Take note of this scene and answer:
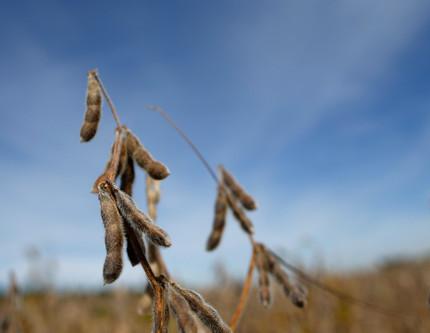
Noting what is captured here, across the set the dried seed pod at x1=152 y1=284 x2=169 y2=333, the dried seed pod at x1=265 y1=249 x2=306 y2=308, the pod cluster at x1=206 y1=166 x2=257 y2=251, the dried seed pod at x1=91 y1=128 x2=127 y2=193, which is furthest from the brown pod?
the dried seed pod at x1=265 y1=249 x2=306 y2=308

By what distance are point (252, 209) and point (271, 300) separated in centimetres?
45

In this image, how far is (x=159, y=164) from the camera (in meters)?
1.64

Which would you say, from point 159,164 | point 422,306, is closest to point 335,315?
point 422,306

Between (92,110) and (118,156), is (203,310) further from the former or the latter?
(92,110)

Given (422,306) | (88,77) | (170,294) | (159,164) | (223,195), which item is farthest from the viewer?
(422,306)

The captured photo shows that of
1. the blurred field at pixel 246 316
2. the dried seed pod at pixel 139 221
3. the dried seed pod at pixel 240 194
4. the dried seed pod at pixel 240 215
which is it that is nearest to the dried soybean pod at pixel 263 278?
the dried seed pod at pixel 240 215

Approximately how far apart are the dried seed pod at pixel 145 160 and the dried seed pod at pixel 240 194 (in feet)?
2.13

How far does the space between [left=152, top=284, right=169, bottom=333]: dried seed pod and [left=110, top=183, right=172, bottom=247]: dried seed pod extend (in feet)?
0.51

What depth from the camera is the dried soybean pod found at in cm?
203

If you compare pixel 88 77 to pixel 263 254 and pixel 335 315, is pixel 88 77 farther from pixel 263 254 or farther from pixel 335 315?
pixel 335 315

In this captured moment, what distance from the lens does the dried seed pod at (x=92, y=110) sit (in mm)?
1729

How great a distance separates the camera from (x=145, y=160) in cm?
164

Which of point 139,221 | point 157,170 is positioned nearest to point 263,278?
point 157,170

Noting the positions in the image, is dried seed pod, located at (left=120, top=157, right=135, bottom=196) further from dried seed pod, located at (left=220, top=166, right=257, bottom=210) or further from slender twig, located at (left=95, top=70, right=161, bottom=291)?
dried seed pod, located at (left=220, top=166, right=257, bottom=210)
